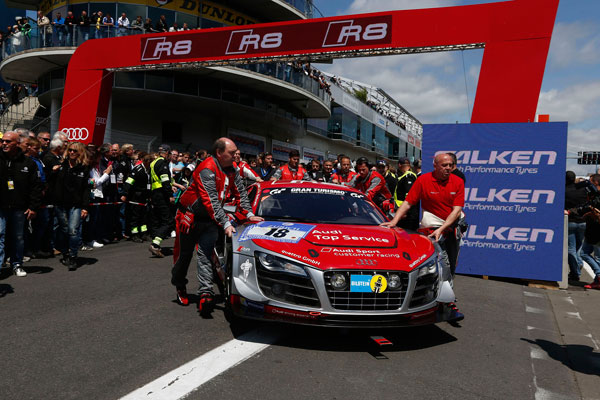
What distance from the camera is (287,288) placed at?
11.9ft

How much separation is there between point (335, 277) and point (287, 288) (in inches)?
15.5

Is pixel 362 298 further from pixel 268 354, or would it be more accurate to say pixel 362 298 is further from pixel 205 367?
pixel 205 367

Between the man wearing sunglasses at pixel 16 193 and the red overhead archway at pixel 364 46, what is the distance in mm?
7474

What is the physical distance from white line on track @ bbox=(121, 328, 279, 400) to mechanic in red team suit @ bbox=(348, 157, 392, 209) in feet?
13.9

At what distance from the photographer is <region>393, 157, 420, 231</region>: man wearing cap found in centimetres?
795

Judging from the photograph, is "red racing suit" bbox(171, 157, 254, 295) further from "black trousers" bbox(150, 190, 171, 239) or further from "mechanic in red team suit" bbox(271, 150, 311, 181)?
"mechanic in red team suit" bbox(271, 150, 311, 181)

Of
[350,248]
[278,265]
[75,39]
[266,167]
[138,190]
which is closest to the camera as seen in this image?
[278,265]

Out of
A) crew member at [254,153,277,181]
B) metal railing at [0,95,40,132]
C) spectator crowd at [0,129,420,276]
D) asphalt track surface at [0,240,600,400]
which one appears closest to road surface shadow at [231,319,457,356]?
asphalt track surface at [0,240,600,400]

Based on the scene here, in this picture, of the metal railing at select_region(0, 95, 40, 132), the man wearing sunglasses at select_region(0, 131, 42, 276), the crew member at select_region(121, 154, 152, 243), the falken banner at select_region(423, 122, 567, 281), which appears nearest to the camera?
the man wearing sunglasses at select_region(0, 131, 42, 276)

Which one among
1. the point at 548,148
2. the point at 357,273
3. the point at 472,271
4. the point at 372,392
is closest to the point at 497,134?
the point at 548,148

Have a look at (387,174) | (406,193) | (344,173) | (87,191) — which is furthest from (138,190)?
(406,193)

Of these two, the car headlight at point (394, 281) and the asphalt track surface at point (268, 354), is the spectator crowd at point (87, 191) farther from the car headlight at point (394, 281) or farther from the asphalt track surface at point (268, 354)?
the car headlight at point (394, 281)

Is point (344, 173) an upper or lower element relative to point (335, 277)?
upper

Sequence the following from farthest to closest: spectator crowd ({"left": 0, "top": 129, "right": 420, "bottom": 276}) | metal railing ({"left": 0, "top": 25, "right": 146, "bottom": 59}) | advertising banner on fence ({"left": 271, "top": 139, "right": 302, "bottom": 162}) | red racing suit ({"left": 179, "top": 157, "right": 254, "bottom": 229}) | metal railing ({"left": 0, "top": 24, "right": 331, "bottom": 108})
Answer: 1. advertising banner on fence ({"left": 271, "top": 139, "right": 302, "bottom": 162})
2. metal railing ({"left": 0, "top": 24, "right": 331, "bottom": 108})
3. metal railing ({"left": 0, "top": 25, "right": 146, "bottom": 59})
4. spectator crowd ({"left": 0, "top": 129, "right": 420, "bottom": 276})
5. red racing suit ({"left": 179, "top": 157, "right": 254, "bottom": 229})
